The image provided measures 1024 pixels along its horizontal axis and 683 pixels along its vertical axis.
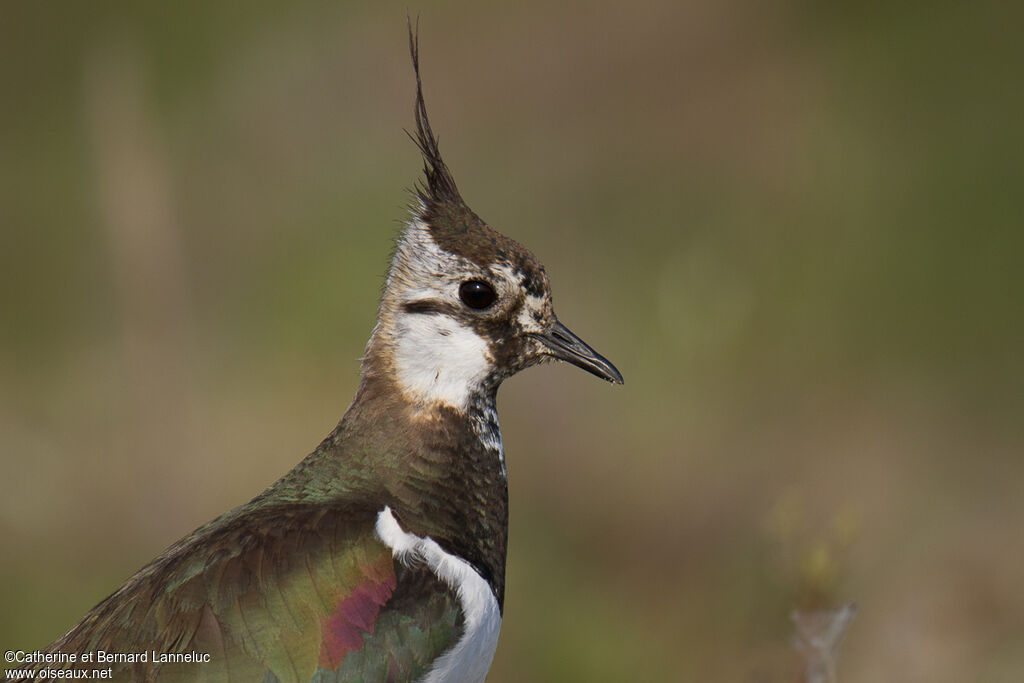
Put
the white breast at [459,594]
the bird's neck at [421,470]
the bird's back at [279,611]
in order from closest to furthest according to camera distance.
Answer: the bird's back at [279,611] < the white breast at [459,594] < the bird's neck at [421,470]

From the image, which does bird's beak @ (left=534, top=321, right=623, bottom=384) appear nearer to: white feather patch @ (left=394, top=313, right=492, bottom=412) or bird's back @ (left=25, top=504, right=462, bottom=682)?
white feather patch @ (left=394, top=313, right=492, bottom=412)

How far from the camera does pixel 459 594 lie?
4.07 metres

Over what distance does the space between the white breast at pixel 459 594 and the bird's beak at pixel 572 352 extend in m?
0.89

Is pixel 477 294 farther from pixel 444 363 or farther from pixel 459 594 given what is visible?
pixel 459 594

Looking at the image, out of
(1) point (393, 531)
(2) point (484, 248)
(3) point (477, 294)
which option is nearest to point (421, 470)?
(1) point (393, 531)

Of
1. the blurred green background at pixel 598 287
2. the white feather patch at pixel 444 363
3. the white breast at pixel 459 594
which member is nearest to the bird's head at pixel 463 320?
the white feather patch at pixel 444 363

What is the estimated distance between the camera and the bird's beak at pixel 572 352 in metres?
4.67

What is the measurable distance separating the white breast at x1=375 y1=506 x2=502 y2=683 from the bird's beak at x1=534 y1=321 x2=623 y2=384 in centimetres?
89

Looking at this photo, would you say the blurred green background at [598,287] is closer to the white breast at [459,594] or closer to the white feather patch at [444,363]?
the white breast at [459,594]

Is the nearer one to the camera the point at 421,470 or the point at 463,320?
the point at 421,470

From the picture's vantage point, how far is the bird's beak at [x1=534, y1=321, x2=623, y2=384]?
467cm

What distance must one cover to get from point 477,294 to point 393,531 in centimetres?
93

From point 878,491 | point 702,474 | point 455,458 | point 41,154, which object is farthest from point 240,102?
point 455,458

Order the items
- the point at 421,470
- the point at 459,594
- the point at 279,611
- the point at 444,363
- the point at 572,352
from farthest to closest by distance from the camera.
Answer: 1. the point at 572,352
2. the point at 444,363
3. the point at 421,470
4. the point at 459,594
5. the point at 279,611
